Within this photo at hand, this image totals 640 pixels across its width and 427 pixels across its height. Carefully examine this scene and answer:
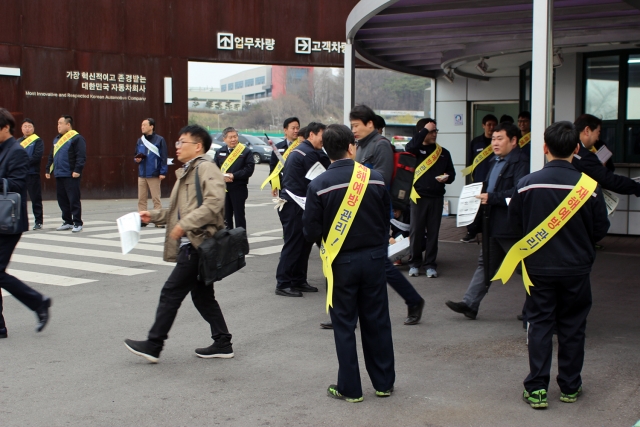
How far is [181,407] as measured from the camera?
15.6 ft

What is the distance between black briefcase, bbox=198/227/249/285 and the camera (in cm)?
541

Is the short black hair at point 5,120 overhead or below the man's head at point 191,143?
overhead

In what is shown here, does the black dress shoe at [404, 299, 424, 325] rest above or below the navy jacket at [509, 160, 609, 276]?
below

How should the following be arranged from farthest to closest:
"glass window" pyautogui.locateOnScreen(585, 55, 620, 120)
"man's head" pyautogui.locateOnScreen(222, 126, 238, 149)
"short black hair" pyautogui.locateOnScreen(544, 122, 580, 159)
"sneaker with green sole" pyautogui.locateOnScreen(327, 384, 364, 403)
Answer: "glass window" pyautogui.locateOnScreen(585, 55, 620, 120)
"man's head" pyautogui.locateOnScreen(222, 126, 238, 149)
"sneaker with green sole" pyautogui.locateOnScreen(327, 384, 364, 403)
"short black hair" pyautogui.locateOnScreen(544, 122, 580, 159)

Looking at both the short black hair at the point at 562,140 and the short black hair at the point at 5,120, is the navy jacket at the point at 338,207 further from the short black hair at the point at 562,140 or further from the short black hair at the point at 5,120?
the short black hair at the point at 5,120

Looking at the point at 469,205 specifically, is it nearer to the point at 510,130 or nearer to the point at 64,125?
the point at 510,130

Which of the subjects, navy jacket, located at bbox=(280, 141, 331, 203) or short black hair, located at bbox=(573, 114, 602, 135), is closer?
short black hair, located at bbox=(573, 114, 602, 135)

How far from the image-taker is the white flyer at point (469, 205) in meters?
6.77

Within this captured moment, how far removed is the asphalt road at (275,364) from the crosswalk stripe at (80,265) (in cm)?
33

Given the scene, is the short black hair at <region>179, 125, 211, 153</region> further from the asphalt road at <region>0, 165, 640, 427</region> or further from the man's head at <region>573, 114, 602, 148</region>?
the man's head at <region>573, 114, 602, 148</region>

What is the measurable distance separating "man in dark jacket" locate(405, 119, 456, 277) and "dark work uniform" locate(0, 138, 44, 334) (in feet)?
14.8

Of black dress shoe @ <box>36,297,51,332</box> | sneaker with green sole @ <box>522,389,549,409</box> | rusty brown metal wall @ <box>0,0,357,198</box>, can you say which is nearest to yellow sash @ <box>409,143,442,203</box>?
black dress shoe @ <box>36,297,51,332</box>

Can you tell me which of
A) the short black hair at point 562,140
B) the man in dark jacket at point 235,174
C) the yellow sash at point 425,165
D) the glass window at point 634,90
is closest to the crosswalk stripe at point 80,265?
the man in dark jacket at point 235,174

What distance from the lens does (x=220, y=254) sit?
550 cm
